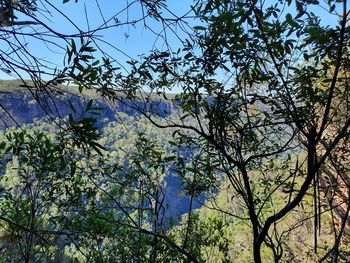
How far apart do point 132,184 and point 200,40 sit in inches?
79.5

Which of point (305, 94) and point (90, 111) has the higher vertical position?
point (305, 94)

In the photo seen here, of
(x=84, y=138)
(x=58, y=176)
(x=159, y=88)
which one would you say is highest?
(x=159, y=88)

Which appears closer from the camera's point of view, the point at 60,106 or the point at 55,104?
the point at 55,104

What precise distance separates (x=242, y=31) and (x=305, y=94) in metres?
0.49

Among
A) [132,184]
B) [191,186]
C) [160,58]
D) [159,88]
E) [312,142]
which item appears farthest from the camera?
[132,184]

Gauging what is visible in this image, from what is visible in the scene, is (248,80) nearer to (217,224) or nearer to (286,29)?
(286,29)

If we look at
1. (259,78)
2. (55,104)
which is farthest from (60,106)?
(259,78)

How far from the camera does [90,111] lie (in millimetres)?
1259

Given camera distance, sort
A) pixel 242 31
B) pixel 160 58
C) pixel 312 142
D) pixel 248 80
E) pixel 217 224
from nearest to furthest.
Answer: pixel 312 142, pixel 242 31, pixel 248 80, pixel 160 58, pixel 217 224

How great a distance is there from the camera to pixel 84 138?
1.12 metres

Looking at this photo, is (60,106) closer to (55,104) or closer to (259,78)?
(55,104)

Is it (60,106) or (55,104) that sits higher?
(60,106)

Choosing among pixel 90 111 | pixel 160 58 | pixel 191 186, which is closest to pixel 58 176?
pixel 191 186

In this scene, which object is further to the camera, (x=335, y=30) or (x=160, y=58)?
(x=160, y=58)
